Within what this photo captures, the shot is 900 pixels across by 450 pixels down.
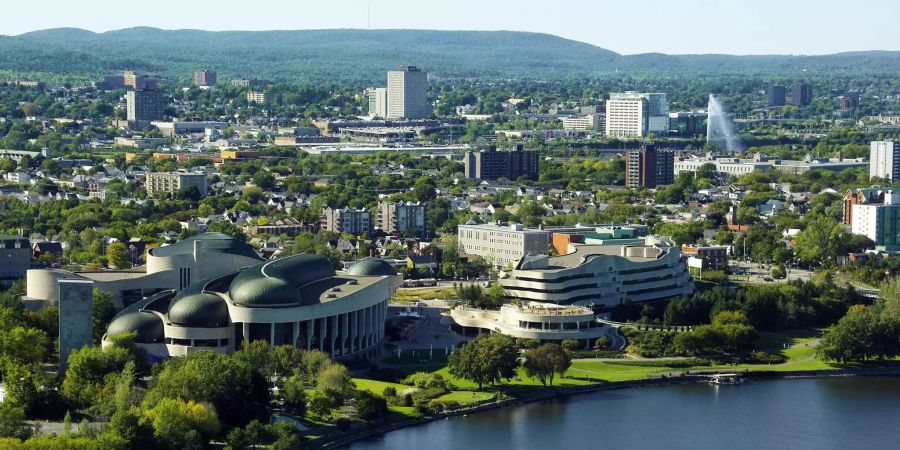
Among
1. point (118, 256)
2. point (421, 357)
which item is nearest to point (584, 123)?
point (118, 256)

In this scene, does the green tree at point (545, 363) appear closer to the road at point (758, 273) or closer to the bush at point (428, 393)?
the bush at point (428, 393)

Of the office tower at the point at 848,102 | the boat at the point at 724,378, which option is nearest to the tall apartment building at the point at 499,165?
the boat at the point at 724,378

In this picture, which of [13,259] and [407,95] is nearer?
[13,259]

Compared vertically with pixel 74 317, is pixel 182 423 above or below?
below

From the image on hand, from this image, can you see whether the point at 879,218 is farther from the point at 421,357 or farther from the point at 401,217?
the point at 421,357

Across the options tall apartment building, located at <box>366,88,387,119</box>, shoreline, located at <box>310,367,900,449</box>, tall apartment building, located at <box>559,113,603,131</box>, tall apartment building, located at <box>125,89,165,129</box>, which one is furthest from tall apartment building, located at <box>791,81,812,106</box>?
shoreline, located at <box>310,367,900,449</box>

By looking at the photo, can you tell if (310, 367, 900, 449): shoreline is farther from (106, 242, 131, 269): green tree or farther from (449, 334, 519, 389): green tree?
(106, 242, 131, 269): green tree

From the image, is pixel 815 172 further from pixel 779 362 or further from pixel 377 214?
pixel 779 362

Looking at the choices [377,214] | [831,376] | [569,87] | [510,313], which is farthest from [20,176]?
[569,87]
